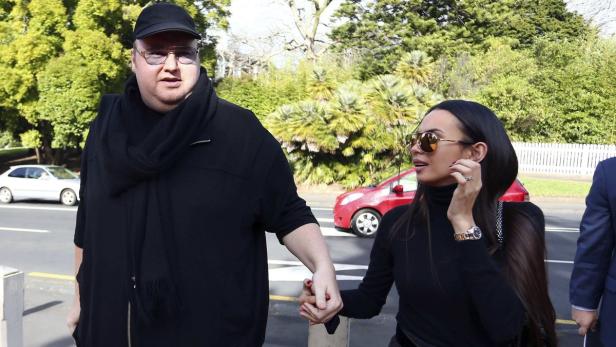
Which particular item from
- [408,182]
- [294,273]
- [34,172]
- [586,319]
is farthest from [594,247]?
[34,172]

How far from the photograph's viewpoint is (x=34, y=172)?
16266 millimetres

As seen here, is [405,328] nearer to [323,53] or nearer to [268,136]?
[268,136]

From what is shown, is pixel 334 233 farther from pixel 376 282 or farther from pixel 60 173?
pixel 60 173

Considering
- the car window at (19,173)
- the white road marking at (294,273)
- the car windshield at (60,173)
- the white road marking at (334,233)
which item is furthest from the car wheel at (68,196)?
the white road marking at (294,273)

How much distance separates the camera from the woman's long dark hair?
1986mm

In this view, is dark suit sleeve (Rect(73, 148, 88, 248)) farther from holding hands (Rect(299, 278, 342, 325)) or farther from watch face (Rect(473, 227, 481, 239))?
watch face (Rect(473, 227, 481, 239))

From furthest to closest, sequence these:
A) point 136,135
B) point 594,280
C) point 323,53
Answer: point 323,53 → point 594,280 → point 136,135

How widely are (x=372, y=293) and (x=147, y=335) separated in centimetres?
99

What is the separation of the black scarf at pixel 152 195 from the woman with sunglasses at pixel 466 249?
0.52 m

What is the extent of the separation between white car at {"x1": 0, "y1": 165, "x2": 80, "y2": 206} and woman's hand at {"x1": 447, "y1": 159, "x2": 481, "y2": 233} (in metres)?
15.2

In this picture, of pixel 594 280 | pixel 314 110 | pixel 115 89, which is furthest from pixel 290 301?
pixel 115 89

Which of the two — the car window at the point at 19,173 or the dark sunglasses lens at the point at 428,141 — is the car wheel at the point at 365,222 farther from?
the car window at the point at 19,173

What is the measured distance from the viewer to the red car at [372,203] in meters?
10.5

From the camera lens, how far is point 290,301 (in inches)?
238
